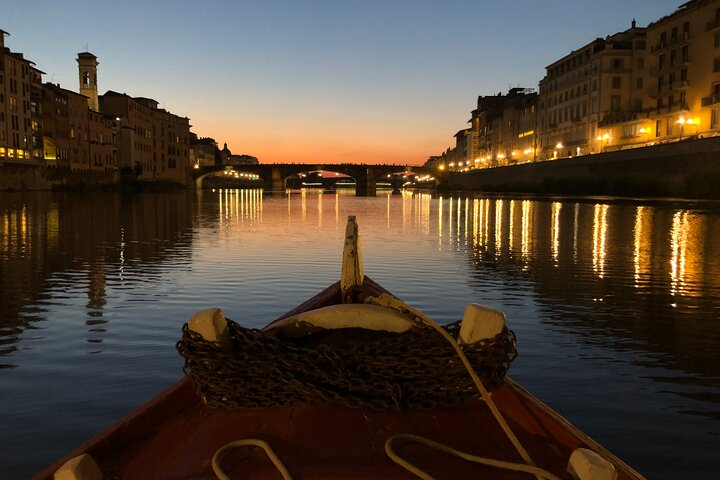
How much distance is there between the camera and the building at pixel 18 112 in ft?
239

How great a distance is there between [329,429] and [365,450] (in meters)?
0.30

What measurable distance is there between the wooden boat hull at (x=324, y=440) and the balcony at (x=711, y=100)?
2628 inches

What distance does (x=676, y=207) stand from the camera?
4725cm

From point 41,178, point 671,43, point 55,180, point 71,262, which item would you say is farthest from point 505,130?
point 71,262

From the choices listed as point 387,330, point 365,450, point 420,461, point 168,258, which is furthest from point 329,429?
point 168,258

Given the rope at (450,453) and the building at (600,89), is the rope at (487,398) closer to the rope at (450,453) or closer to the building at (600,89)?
the rope at (450,453)

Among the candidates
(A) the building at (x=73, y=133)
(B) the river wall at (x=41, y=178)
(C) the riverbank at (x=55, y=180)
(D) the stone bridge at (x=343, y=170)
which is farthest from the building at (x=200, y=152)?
(B) the river wall at (x=41, y=178)

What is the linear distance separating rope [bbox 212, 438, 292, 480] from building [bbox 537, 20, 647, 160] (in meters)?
82.4

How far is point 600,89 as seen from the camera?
81.7 m

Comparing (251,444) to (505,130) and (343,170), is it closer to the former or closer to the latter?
(505,130)

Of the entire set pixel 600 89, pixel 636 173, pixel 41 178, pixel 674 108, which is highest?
pixel 600 89

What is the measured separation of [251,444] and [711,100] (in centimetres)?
6899

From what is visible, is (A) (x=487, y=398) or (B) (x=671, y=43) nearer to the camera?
(A) (x=487, y=398)

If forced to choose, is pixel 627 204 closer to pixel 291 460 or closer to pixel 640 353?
pixel 640 353
